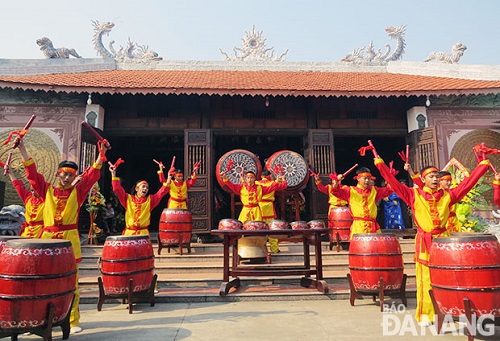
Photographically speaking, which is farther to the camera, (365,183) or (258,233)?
(365,183)

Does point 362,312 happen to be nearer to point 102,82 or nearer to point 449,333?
point 449,333

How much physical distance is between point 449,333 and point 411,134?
20.6ft

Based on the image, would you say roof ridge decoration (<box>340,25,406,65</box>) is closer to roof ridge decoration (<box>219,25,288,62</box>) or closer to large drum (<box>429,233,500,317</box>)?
roof ridge decoration (<box>219,25,288,62</box>)

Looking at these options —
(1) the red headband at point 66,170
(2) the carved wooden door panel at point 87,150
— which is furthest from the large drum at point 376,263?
(2) the carved wooden door panel at point 87,150

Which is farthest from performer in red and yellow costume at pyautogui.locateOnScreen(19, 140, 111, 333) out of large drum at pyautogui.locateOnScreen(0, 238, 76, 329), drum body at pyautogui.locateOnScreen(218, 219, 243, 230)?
drum body at pyautogui.locateOnScreen(218, 219, 243, 230)

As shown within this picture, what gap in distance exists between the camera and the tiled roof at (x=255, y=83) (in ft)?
24.6

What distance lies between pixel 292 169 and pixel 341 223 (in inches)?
66.6

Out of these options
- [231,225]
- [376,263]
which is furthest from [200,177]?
[376,263]

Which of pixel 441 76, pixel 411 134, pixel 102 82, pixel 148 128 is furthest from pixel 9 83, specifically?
pixel 441 76

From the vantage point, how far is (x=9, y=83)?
719 centimetres

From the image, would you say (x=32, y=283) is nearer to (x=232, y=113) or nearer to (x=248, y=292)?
(x=248, y=292)

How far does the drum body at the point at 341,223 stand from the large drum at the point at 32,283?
186 inches

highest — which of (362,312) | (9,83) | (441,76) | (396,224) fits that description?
(441,76)

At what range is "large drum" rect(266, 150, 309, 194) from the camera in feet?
24.3
